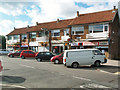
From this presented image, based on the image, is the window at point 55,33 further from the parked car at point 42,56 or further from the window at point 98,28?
the parked car at point 42,56

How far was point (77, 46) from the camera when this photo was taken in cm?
2411

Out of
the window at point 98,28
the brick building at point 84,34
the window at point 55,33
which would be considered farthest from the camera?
the window at point 55,33

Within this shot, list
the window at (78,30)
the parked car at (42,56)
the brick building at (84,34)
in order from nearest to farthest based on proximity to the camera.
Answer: the parked car at (42,56)
the brick building at (84,34)
the window at (78,30)

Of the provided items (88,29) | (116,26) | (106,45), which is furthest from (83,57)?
(116,26)

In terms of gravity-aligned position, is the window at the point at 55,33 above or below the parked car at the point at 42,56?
above

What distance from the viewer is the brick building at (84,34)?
20.7 metres

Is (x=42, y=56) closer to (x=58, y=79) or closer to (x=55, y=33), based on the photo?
(x=58, y=79)

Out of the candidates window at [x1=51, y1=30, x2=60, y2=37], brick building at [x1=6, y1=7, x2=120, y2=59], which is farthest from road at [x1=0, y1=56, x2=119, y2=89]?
window at [x1=51, y1=30, x2=60, y2=37]

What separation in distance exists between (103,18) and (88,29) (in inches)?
131

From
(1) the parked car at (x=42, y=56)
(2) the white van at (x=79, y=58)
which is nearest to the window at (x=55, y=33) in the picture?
(1) the parked car at (x=42, y=56)

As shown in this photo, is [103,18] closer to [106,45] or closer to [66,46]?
[106,45]

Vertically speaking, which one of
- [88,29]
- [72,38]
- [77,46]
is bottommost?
[77,46]

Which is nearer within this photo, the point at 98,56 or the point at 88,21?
the point at 98,56

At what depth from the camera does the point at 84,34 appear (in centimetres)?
2330
